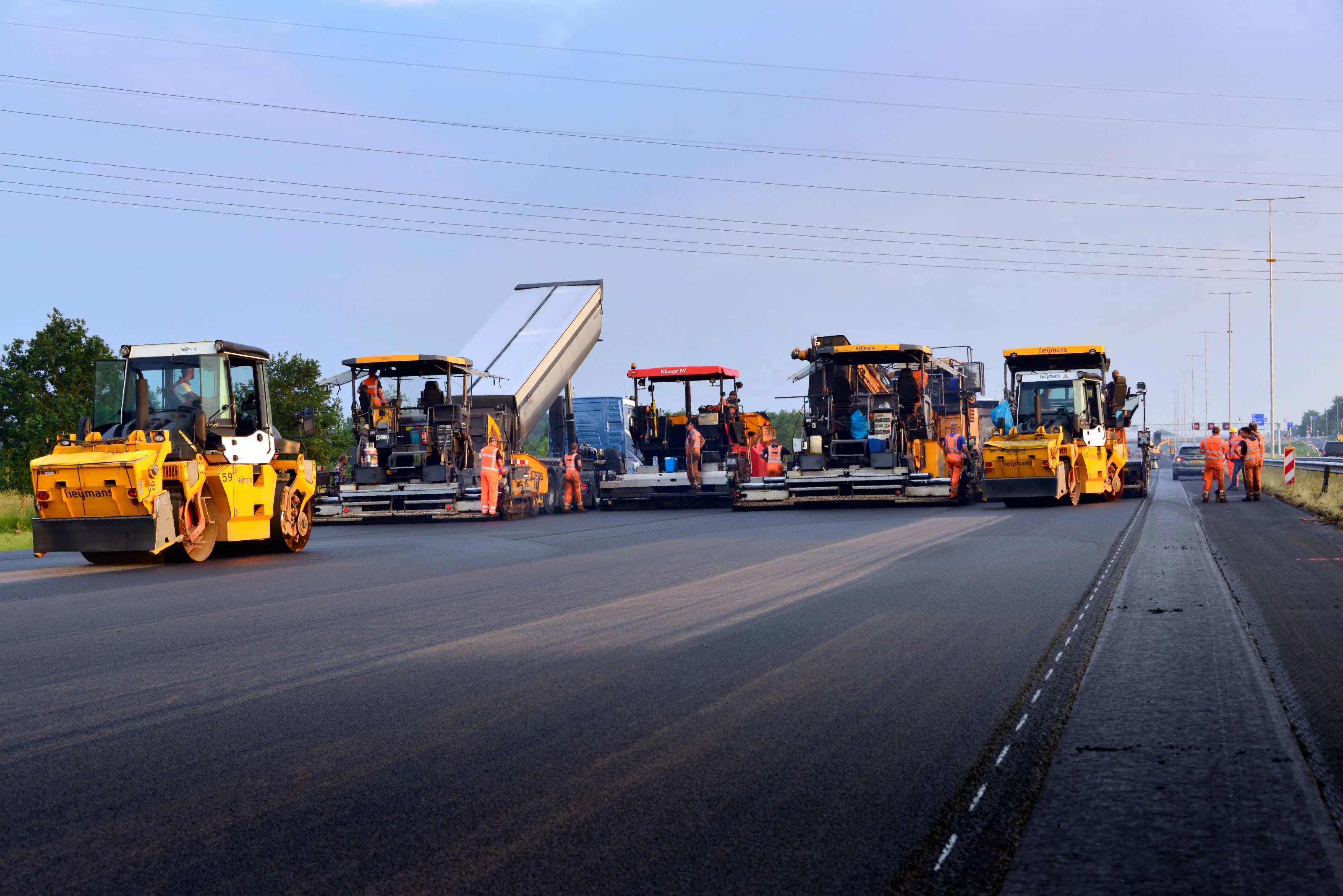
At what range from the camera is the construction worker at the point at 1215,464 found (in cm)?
2288

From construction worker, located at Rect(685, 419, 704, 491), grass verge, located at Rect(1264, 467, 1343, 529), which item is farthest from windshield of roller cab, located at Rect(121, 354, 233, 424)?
grass verge, located at Rect(1264, 467, 1343, 529)

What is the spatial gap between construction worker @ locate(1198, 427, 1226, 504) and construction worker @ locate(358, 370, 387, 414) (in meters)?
14.8

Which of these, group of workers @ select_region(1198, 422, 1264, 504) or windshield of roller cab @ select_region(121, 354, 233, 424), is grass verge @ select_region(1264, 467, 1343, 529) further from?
windshield of roller cab @ select_region(121, 354, 233, 424)

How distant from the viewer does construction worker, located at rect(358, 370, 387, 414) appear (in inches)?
917

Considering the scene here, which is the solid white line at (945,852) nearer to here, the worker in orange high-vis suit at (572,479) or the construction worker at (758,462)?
the worker in orange high-vis suit at (572,479)

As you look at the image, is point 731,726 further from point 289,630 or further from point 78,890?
point 289,630

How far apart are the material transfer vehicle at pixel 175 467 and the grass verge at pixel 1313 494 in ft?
43.0

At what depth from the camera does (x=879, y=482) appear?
24.0m

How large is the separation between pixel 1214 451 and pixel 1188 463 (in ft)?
88.2

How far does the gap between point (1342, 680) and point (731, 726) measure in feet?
9.86

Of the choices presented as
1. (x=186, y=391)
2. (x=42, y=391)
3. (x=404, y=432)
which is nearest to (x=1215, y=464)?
(x=404, y=432)

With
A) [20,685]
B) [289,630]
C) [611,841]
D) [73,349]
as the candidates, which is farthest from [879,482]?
[73,349]

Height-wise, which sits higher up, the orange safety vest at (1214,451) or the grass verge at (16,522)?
the orange safety vest at (1214,451)

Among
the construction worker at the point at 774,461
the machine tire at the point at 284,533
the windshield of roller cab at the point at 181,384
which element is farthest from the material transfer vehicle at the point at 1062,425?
the windshield of roller cab at the point at 181,384
